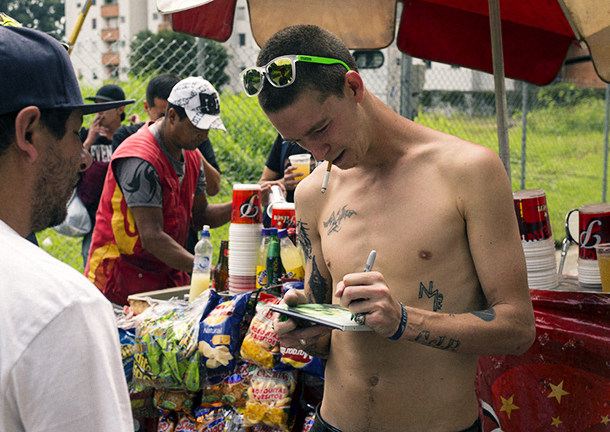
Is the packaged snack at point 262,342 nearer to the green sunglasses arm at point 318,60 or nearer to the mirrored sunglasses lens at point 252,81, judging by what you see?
the mirrored sunglasses lens at point 252,81

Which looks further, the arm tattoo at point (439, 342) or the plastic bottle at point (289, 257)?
the plastic bottle at point (289, 257)

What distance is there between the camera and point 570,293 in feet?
8.27

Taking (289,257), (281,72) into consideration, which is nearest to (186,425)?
(289,257)

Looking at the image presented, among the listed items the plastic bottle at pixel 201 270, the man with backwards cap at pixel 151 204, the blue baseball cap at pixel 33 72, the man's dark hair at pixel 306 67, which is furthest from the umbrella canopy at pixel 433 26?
the blue baseball cap at pixel 33 72

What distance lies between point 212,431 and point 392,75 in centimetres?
456

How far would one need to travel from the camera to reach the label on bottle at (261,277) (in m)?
2.80

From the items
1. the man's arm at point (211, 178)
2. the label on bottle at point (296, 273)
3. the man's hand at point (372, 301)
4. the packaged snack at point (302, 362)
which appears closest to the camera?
the man's hand at point (372, 301)

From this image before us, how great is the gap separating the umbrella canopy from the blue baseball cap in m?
2.21

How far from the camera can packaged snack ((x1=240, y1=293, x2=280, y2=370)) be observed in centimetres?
254

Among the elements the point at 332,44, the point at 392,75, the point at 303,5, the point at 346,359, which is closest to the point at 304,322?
the point at 346,359

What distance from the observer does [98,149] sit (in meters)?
5.10

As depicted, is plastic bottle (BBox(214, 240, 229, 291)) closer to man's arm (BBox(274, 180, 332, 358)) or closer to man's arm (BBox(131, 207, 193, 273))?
man's arm (BBox(131, 207, 193, 273))

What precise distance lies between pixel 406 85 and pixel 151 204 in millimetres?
3519

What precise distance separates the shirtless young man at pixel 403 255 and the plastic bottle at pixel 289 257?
62 cm
